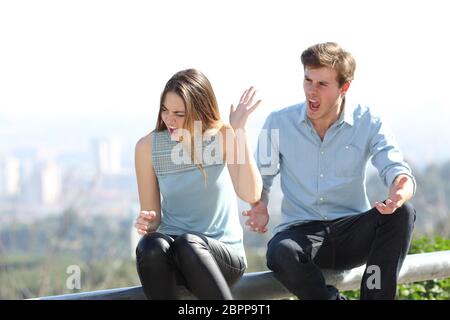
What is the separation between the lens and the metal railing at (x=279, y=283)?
10.1 feet

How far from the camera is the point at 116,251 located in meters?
27.9

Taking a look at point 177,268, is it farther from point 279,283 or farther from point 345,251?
point 345,251

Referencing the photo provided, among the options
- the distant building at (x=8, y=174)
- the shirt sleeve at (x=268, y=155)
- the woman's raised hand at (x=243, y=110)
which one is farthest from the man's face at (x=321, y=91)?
the distant building at (x=8, y=174)

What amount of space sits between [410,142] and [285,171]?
2601cm

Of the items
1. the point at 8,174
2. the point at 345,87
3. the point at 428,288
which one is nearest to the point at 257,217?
the point at 345,87

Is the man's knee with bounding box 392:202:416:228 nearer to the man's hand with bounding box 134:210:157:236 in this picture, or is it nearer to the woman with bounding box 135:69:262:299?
the woman with bounding box 135:69:262:299

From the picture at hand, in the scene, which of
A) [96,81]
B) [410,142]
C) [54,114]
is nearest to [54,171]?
[96,81]

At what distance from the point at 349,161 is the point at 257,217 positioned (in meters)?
0.51

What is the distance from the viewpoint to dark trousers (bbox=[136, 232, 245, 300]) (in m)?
3.03

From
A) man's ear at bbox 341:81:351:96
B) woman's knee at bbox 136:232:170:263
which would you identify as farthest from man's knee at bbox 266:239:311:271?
man's ear at bbox 341:81:351:96

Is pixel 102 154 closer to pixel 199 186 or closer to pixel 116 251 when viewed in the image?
pixel 116 251

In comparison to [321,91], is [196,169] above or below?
below

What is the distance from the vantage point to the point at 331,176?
3.68 metres

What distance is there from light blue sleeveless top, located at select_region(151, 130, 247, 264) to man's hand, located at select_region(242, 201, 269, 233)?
8cm
